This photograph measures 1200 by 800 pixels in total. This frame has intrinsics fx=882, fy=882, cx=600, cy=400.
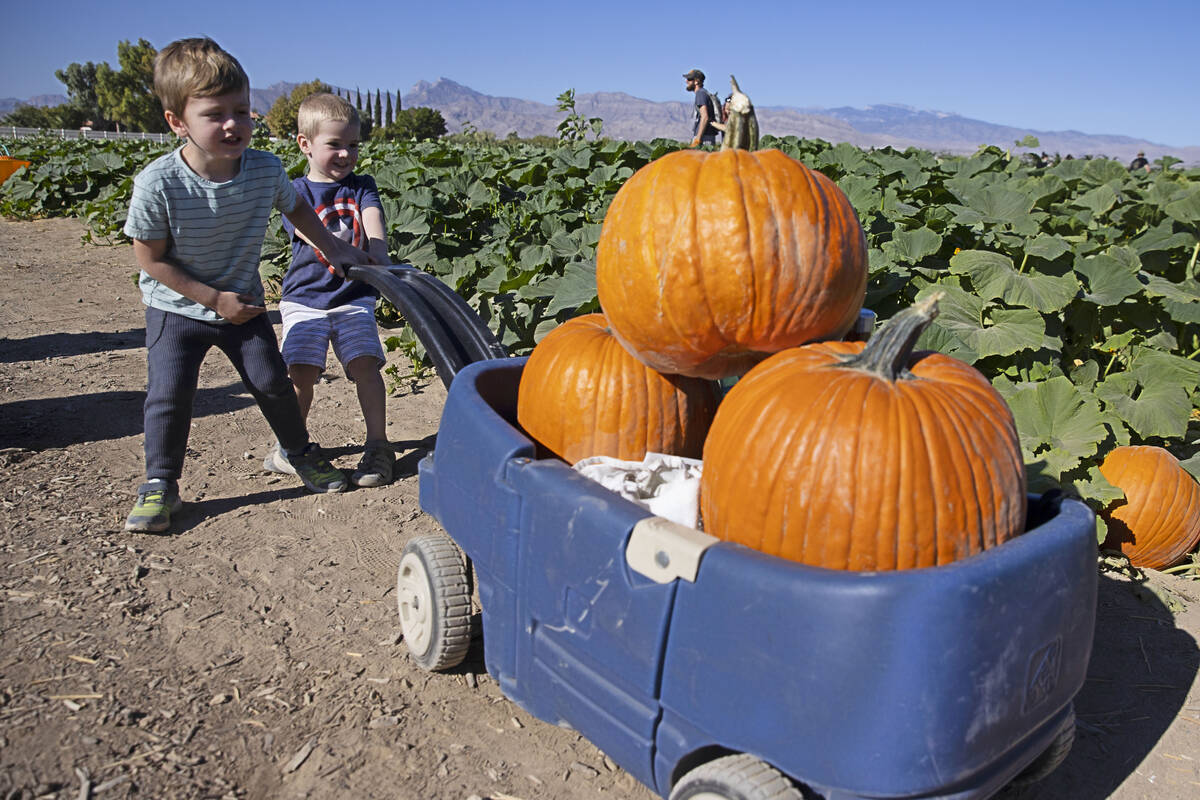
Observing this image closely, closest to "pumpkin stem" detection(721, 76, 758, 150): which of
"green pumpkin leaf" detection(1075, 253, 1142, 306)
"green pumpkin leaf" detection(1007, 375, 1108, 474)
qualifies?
"green pumpkin leaf" detection(1007, 375, 1108, 474)

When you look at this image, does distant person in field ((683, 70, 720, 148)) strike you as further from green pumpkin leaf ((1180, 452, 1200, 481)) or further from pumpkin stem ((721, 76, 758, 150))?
pumpkin stem ((721, 76, 758, 150))

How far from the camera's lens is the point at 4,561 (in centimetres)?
290

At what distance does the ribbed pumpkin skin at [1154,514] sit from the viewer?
125 inches

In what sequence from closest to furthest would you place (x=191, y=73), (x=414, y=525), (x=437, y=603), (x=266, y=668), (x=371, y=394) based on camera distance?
(x=437, y=603), (x=266, y=668), (x=191, y=73), (x=414, y=525), (x=371, y=394)

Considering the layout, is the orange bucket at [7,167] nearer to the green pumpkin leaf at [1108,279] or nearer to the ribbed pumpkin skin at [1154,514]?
the green pumpkin leaf at [1108,279]

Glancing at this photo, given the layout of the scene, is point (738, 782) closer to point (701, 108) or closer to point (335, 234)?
point (335, 234)

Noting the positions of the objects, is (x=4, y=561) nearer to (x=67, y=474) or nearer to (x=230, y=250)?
(x=67, y=474)

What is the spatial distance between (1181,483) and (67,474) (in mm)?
4371

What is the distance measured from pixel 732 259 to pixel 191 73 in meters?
2.09

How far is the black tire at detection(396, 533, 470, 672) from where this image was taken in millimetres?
2307

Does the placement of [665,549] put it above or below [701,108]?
below

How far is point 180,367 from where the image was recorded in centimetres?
326

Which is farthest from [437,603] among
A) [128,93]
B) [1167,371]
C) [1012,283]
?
[128,93]

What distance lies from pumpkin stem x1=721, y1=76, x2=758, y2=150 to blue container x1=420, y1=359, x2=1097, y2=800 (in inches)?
33.1
